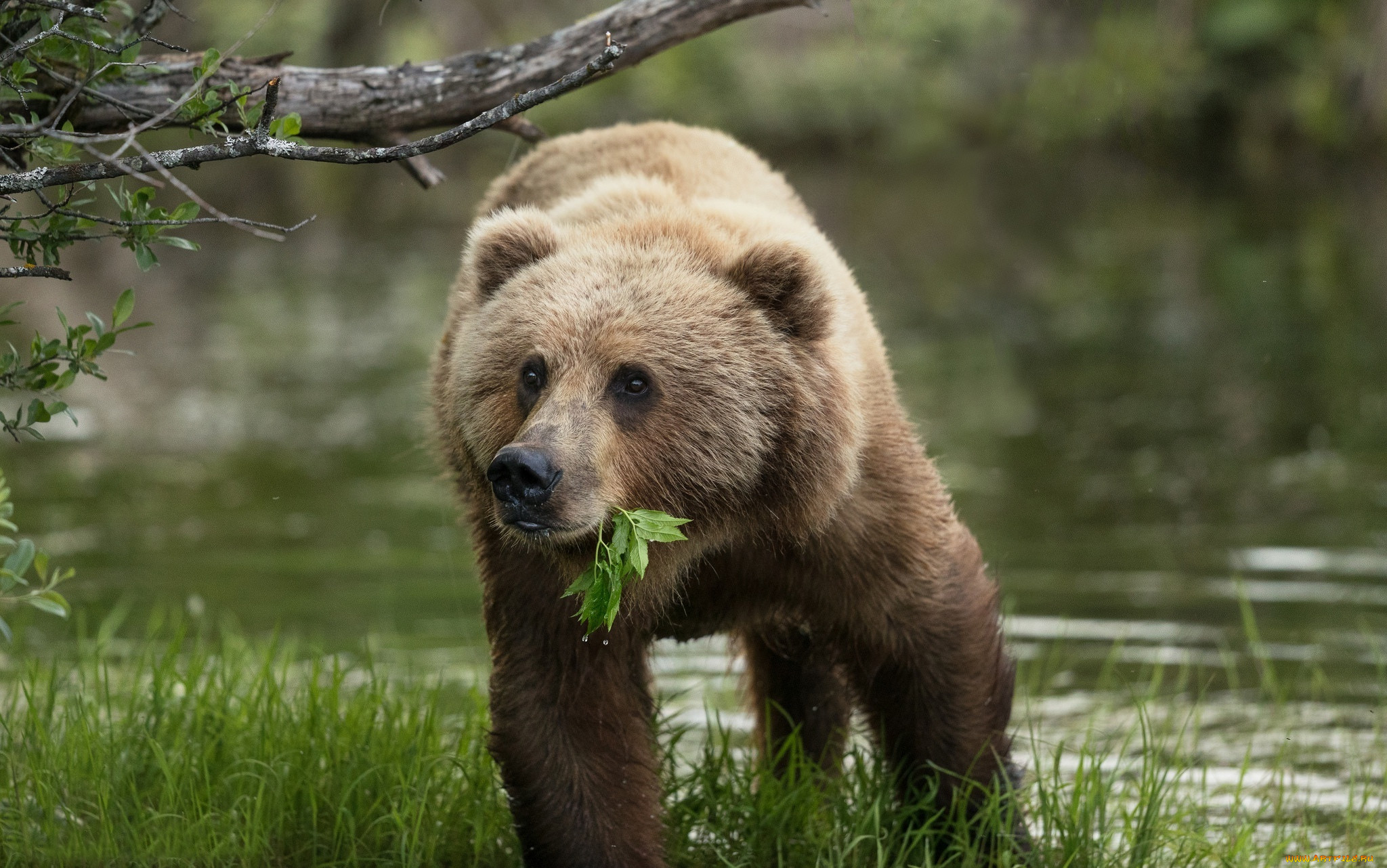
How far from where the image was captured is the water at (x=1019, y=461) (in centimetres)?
730

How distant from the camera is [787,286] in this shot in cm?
376

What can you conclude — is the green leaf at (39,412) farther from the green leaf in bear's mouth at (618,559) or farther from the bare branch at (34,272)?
the green leaf in bear's mouth at (618,559)

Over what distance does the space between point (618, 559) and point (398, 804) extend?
1.22 m

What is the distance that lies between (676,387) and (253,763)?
69.0 inches

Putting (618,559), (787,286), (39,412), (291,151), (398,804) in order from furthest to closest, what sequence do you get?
(398,804) → (787,286) → (39,412) → (618,559) → (291,151)

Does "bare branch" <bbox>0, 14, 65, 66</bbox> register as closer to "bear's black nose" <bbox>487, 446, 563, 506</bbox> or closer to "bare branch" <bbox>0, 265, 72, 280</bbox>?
"bare branch" <bbox>0, 265, 72, 280</bbox>

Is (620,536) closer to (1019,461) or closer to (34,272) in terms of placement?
(34,272)

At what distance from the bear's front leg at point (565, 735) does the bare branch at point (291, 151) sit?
130cm

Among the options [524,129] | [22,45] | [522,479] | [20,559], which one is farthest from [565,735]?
[524,129]

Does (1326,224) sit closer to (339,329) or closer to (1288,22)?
(1288,22)

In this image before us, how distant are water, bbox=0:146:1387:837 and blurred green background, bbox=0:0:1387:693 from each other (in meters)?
0.05

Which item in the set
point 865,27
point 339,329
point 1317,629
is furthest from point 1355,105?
point 865,27

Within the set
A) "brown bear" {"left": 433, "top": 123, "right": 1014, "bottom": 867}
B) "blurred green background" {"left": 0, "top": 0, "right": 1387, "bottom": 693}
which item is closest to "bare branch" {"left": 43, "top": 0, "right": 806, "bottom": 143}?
"brown bear" {"left": 433, "top": 123, "right": 1014, "bottom": 867}

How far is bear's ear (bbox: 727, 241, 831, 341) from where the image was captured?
12.3ft
